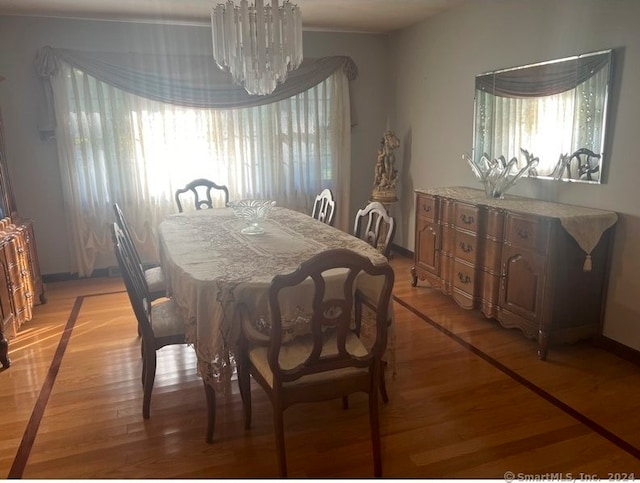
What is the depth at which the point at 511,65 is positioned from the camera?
3564mm

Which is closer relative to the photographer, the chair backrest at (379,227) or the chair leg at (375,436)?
the chair leg at (375,436)

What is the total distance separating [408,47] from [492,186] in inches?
83.2

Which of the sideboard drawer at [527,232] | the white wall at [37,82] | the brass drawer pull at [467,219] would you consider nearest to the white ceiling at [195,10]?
the white wall at [37,82]

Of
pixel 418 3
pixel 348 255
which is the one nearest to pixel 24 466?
pixel 348 255

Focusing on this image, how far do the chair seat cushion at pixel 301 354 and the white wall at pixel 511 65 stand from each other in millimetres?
1869

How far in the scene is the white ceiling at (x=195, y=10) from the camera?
377 centimetres

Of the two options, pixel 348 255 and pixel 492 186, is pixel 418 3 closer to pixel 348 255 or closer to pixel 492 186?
pixel 492 186

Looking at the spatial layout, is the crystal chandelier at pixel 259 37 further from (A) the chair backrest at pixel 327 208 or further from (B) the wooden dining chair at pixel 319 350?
(B) the wooden dining chair at pixel 319 350

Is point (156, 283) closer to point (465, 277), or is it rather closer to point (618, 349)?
point (465, 277)

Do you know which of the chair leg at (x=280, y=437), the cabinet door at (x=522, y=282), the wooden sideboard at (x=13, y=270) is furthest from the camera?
the wooden sideboard at (x=13, y=270)

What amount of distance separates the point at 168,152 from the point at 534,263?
340 centimetres

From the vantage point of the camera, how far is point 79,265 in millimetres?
4543

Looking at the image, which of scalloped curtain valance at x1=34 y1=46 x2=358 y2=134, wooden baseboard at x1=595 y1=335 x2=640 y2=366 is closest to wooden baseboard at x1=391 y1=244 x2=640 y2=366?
wooden baseboard at x1=595 y1=335 x2=640 y2=366

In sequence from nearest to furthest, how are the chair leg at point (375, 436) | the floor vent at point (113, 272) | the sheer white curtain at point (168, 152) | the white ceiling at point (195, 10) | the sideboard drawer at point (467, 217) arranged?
the chair leg at point (375, 436) < the sideboard drawer at point (467, 217) < the white ceiling at point (195, 10) < the sheer white curtain at point (168, 152) < the floor vent at point (113, 272)
